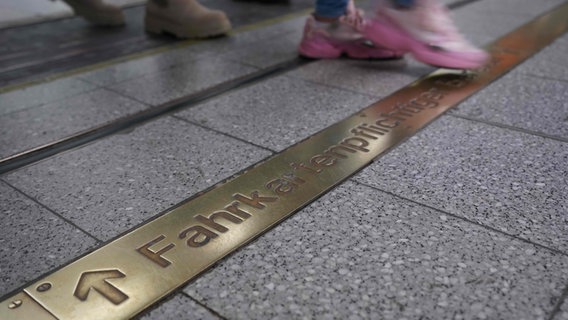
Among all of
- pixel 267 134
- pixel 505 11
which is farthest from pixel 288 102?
pixel 505 11

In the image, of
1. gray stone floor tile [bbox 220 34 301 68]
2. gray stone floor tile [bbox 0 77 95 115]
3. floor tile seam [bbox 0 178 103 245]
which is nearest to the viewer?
floor tile seam [bbox 0 178 103 245]

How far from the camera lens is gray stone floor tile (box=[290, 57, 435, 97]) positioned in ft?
6.84

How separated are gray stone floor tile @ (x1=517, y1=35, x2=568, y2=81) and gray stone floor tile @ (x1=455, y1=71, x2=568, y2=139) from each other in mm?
89

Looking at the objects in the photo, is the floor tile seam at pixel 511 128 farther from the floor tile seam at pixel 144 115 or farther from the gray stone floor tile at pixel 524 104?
the floor tile seam at pixel 144 115

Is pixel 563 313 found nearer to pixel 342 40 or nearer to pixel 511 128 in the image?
pixel 511 128

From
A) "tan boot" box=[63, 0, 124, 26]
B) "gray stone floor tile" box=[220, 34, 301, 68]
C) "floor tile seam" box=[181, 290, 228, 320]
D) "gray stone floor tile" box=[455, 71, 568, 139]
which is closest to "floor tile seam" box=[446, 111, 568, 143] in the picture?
"gray stone floor tile" box=[455, 71, 568, 139]

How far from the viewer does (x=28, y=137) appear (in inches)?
65.1

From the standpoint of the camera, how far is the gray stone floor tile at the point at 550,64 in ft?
7.30

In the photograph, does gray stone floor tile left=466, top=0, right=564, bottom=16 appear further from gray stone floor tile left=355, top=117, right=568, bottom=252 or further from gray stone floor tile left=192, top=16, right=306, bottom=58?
gray stone floor tile left=355, top=117, right=568, bottom=252

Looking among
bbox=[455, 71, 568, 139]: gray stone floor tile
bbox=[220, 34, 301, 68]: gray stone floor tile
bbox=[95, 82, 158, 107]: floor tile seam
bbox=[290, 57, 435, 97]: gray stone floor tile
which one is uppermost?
bbox=[455, 71, 568, 139]: gray stone floor tile

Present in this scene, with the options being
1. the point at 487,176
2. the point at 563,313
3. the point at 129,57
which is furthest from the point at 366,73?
the point at 563,313

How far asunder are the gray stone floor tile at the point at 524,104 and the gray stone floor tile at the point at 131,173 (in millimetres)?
841

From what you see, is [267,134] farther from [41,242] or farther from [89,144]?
[41,242]

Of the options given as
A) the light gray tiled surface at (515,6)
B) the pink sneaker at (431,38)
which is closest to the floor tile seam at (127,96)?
the pink sneaker at (431,38)
